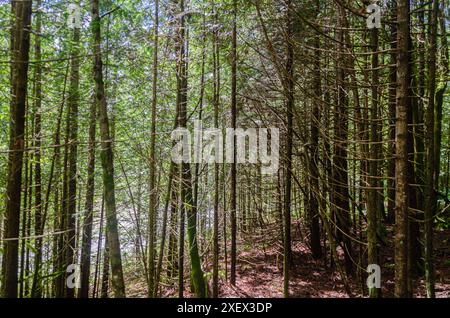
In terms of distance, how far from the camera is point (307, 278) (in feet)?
30.3

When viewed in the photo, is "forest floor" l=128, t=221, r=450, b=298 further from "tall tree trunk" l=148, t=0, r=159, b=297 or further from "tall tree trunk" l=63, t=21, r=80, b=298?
"tall tree trunk" l=63, t=21, r=80, b=298

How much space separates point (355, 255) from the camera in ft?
29.6

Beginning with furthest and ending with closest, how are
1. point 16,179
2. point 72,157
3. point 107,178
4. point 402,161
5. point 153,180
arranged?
point 72,157 < point 153,180 < point 107,178 < point 16,179 < point 402,161

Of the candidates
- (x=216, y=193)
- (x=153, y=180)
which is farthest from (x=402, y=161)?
(x=153, y=180)

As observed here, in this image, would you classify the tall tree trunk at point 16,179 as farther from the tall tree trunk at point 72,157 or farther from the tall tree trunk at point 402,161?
the tall tree trunk at point 402,161

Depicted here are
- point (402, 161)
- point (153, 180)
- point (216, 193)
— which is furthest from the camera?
point (216, 193)

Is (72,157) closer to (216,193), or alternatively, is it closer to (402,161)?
(216,193)

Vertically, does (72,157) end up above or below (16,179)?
above

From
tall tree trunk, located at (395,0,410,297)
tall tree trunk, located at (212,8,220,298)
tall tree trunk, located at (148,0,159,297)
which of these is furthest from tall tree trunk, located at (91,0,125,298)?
tall tree trunk, located at (395,0,410,297)

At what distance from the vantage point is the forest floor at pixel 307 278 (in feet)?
25.9

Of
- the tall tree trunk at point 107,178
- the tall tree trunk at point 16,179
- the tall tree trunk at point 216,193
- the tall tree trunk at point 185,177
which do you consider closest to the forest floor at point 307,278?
the tall tree trunk at point 185,177
